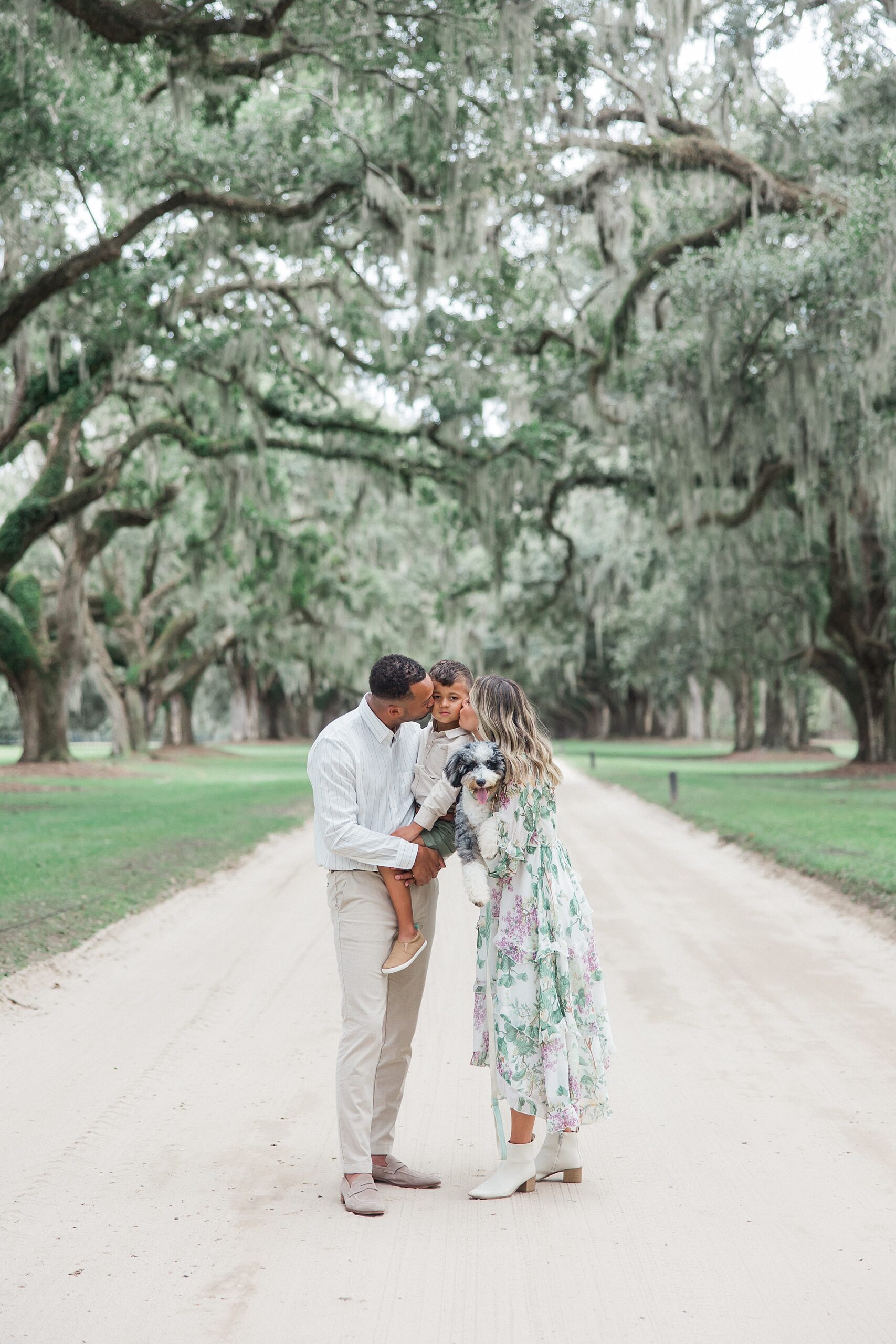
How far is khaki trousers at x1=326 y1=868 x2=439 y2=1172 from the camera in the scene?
3.77 meters

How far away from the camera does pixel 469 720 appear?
3973 mm

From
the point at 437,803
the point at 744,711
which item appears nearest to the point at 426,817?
the point at 437,803

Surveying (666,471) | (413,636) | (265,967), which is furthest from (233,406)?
(413,636)

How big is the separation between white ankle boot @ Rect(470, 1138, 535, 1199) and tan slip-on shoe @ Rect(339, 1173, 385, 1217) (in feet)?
1.04

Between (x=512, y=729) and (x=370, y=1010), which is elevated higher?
(x=512, y=729)

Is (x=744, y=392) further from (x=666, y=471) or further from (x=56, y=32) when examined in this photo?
(x=56, y=32)

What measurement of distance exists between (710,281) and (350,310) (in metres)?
5.28

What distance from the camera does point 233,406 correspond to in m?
19.1

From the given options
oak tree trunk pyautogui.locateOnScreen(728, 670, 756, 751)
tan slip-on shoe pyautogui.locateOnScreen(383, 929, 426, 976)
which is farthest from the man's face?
oak tree trunk pyautogui.locateOnScreen(728, 670, 756, 751)

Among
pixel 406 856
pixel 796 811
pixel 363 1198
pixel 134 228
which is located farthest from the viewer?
pixel 796 811

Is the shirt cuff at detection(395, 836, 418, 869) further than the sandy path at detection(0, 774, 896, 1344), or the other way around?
the shirt cuff at detection(395, 836, 418, 869)

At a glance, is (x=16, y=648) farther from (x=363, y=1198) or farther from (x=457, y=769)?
(x=363, y=1198)

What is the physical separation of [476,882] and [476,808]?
0.23 m

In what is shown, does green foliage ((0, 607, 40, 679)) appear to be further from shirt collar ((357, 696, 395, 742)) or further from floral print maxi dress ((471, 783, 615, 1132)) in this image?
floral print maxi dress ((471, 783, 615, 1132))
